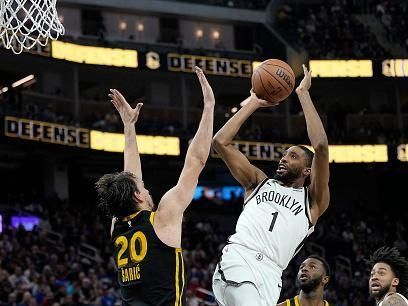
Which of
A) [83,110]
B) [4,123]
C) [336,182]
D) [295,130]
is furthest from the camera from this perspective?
[336,182]

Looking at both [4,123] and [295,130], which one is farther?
[295,130]

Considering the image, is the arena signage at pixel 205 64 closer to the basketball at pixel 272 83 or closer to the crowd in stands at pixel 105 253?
the crowd in stands at pixel 105 253

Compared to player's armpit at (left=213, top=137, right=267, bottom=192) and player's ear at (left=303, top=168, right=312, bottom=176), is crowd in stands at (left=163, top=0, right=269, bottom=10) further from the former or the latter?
player's ear at (left=303, top=168, right=312, bottom=176)

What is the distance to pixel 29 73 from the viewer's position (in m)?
28.3

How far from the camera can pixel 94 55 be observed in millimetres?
26344

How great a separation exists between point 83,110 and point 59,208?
5.89 meters

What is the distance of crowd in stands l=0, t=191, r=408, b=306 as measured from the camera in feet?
53.2

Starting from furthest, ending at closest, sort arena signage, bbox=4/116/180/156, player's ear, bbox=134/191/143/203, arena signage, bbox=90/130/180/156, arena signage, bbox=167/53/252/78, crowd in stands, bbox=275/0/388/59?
crowd in stands, bbox=275/0/388/59 → arena signage, bbox=167/53/252/78 → arena signage, bbox=90/130/180/156 → arena signage, bbox=4/116/180/156 → player's ear, bbox=134/191/143/203

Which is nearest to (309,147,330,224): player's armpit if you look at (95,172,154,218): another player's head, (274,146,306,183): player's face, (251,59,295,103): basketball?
(274,146,306,183): player's face

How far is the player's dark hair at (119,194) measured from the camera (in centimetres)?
519

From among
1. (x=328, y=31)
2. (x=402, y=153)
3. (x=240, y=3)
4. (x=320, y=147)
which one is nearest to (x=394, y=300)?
(x=320, y=147)

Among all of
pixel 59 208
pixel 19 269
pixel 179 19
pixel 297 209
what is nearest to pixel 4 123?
pixel 59 208

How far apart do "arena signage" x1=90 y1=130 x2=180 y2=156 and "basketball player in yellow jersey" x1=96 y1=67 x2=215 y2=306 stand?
19371 mm

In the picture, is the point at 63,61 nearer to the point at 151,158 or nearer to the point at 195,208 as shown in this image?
the point at 151,158
